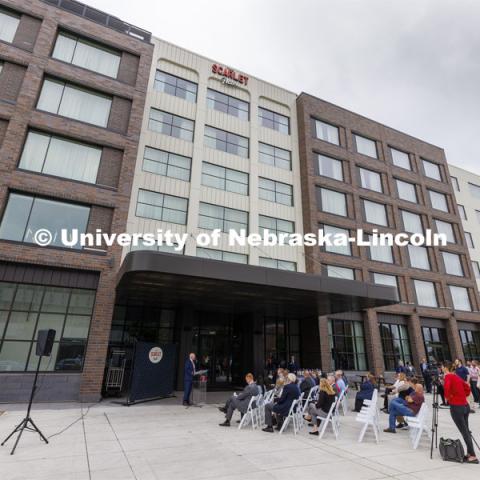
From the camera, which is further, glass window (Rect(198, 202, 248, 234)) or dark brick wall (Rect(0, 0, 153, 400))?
glass window (Rect(198, 202, 248, 234))

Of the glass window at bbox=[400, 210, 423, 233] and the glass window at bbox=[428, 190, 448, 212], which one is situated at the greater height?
the glass window at bbox=[428, 190, 448, 212]

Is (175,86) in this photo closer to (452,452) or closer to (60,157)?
(60,157)

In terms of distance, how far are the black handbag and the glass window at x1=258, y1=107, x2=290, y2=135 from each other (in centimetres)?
2345

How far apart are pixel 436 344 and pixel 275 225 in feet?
57.6

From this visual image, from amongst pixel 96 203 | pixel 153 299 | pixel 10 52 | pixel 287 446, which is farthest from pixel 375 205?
pixel 10 52

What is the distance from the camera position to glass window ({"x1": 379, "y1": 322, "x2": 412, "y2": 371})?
24422 mm

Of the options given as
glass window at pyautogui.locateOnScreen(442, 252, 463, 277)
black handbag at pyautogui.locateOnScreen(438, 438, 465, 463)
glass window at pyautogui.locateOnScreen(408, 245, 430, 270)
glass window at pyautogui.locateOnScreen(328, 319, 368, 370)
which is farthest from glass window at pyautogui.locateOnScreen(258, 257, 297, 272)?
glass window at pyautogui.locateOnScreen(442, 252, 463, 277)

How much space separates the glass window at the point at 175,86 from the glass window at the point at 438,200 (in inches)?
1008

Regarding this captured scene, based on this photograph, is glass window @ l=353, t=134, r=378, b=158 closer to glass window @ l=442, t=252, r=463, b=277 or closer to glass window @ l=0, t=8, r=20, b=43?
glass window @ l=442, t=252, r=463, b=277

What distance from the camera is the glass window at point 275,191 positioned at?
2342cm

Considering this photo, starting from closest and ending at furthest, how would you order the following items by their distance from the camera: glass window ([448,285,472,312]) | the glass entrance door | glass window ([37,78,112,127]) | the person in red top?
the person in red top
glass window ([37,78,112,127])
the glass entrance door
glass window ([448,285,472,312])

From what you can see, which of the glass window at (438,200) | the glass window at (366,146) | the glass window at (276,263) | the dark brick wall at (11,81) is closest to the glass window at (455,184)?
the glass window at (438,200)

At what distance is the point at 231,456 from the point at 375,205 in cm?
2657

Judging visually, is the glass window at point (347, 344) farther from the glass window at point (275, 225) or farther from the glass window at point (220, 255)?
the glass window at point (220, 255)
